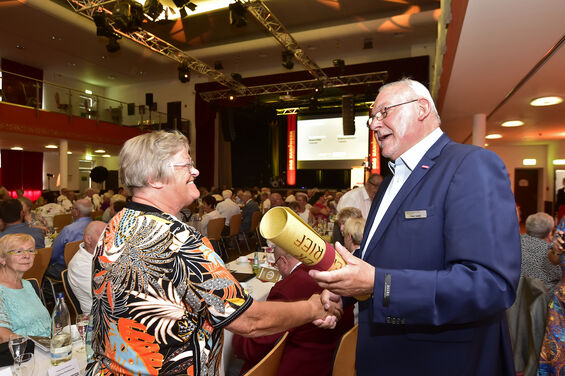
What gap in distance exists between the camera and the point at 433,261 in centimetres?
104

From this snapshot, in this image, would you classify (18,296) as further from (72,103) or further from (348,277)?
(72,103)

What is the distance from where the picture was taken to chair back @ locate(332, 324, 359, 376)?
167cm

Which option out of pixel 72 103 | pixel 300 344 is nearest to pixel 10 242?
pixel 300 344

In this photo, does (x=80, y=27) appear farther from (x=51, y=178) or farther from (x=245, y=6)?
(x=51, y=178)

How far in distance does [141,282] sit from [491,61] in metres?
4.14

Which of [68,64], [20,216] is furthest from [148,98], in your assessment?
[20,216]

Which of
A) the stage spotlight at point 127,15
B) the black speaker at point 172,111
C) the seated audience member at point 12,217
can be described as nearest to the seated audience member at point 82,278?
the seated audience member at point 12,217

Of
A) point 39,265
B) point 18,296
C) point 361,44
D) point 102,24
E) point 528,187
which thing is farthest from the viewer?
point 528,187


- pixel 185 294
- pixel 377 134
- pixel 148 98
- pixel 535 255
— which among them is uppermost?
pixel 148 98

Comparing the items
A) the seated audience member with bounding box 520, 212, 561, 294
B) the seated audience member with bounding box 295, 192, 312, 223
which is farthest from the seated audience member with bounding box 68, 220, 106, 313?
the seated audience member with bounding box 295, 192, 312, 223

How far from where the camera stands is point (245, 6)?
827cm

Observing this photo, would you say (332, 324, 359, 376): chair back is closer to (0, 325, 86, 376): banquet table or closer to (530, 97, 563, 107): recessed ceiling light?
(0, 325, 86, 376): banquet table

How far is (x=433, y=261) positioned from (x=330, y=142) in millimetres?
14966

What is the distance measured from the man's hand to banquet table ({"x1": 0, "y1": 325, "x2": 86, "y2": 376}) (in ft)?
4.55
